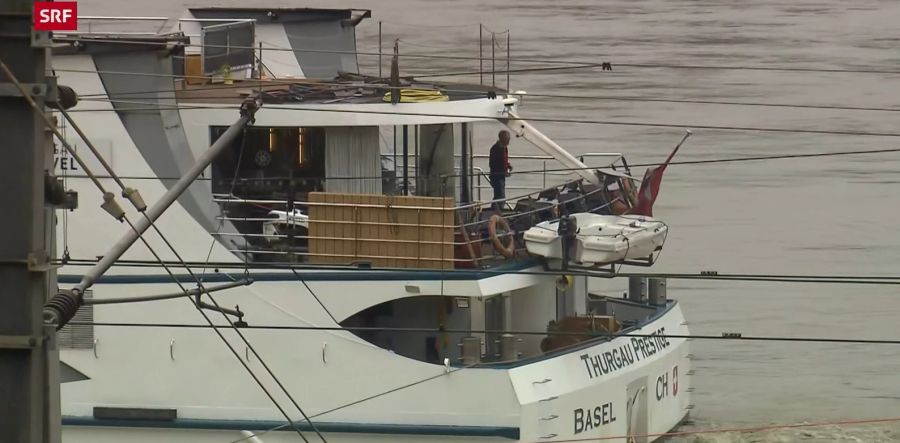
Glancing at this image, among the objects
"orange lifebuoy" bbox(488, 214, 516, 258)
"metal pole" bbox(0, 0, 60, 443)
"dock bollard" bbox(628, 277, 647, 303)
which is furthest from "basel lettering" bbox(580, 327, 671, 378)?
"metal pole" bbox(0, 0, 60, 443)

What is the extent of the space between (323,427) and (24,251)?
8399mm

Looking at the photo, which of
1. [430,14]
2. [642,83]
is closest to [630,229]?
[642,83]

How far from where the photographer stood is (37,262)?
26.1 ft

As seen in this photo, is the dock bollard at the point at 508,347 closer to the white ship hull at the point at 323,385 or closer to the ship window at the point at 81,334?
the white ship hull at the point at 323,385

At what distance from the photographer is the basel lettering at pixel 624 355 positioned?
653 inches

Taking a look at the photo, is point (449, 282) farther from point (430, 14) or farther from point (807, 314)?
point (430, 14)

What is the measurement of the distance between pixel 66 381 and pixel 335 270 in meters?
2.94

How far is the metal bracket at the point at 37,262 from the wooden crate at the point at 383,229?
8.13m

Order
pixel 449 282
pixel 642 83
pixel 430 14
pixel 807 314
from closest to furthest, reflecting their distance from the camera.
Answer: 1. pixel 449 282
2. pixel 807 314
3. pixel 642 83
4. pixel 430 14

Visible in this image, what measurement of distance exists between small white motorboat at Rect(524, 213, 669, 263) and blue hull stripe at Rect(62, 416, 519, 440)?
5.62 ft

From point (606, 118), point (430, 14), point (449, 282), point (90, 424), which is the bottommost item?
point (90, 424)

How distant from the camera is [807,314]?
2447cm

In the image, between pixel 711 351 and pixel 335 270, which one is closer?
pixel 335 270

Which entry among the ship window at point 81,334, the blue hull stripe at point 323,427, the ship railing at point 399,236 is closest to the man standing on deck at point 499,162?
the ship railing at point 399,236
